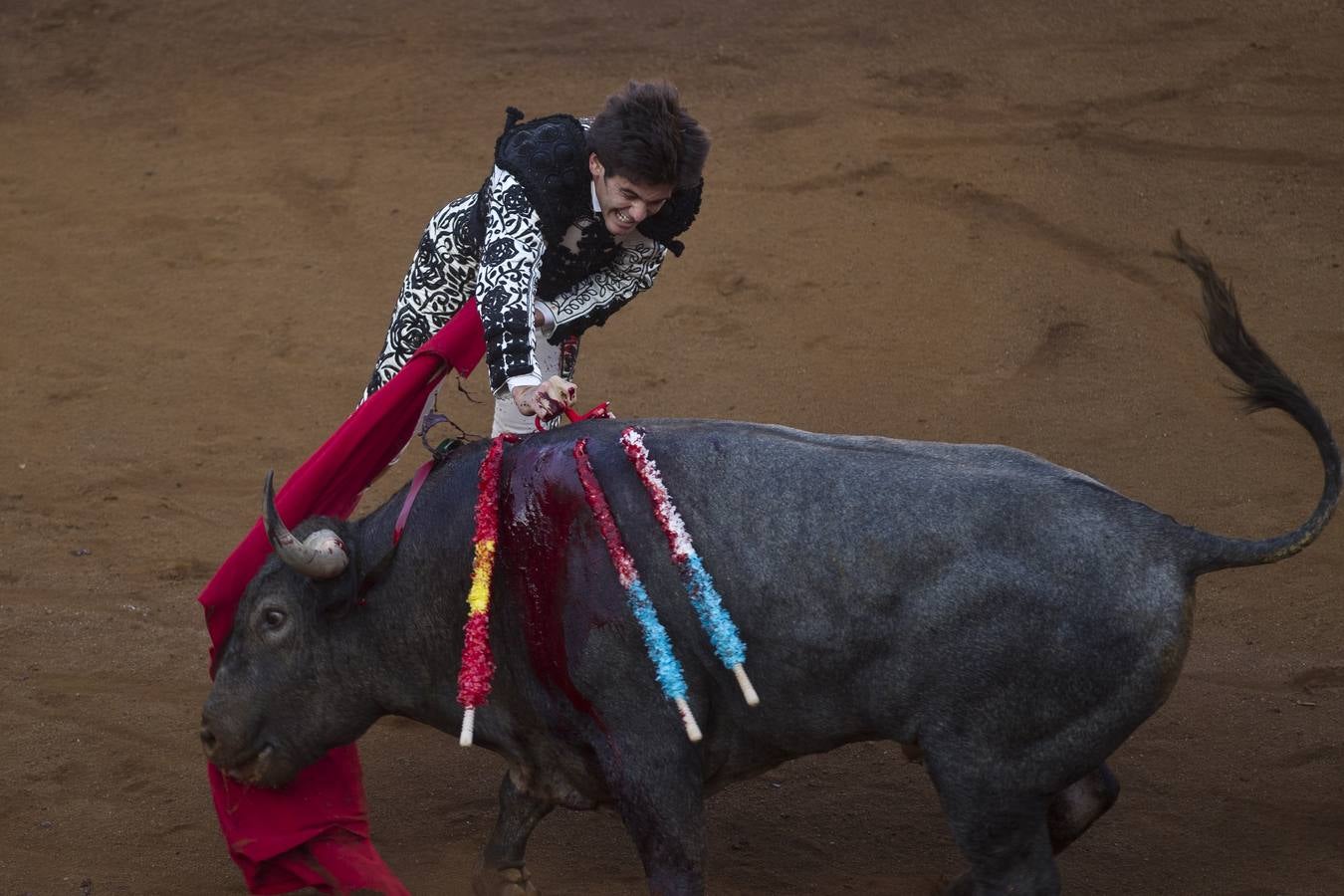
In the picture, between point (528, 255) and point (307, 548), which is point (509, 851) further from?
point (528, 255)

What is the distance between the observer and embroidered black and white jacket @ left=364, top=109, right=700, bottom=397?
488 centimetres

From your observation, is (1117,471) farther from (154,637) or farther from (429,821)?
(154,637)

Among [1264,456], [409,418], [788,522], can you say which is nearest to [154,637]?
[409,418]

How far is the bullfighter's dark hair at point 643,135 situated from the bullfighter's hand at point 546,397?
0.66 meters

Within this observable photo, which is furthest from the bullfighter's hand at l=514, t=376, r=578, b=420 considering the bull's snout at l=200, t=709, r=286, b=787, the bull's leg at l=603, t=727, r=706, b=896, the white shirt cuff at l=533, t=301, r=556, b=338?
the bull's snout at l=200, t=709, r=286, b=787

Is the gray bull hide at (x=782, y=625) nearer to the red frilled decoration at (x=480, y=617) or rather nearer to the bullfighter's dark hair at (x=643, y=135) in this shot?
the red frilled decoration at (x=480, y=617)

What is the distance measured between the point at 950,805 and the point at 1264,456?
4162 millimetres

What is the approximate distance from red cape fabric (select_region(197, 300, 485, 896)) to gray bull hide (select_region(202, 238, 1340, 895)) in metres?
0.16

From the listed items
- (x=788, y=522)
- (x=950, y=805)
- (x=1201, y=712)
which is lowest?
(x=1201, y=712)

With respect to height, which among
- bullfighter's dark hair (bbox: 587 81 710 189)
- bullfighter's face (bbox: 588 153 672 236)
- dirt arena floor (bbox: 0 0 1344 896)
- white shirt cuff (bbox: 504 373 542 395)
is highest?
bullfighter's dark hair (bbox: 587 81 710 189)

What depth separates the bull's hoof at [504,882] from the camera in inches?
201

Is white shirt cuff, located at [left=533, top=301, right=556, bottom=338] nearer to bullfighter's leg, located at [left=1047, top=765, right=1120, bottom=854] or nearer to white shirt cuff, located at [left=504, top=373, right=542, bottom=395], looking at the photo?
white shirt cuff, located at [left=504, top=373, right=542, bottom=395]

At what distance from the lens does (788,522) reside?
437 cm

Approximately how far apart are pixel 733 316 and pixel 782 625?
5037mm
